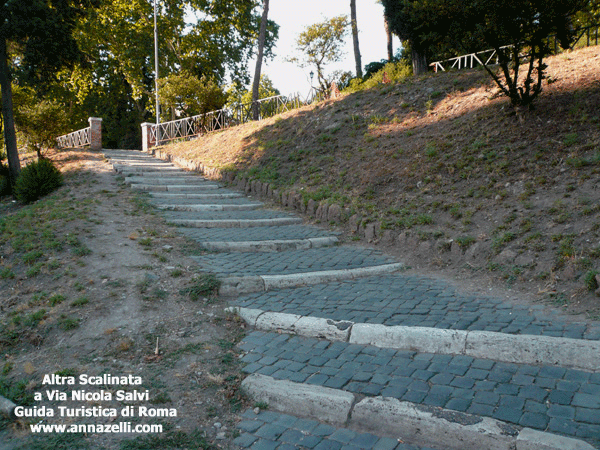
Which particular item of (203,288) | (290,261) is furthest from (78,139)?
(203,288)

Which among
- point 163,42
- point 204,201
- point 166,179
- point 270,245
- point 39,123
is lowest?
point 270,245

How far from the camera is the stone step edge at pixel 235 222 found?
8062 mm

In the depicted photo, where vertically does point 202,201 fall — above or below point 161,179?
below

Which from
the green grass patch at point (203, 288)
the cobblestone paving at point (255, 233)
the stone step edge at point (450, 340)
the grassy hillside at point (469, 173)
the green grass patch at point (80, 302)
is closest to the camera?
the stone step edge at point (450, 340)

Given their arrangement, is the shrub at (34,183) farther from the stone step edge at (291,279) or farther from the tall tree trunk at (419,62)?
the tall tree trunk at (419,62)

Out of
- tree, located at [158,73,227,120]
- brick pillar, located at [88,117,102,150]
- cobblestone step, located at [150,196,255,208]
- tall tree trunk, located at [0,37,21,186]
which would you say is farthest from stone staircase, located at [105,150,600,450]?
brick pillar, located at [88,117,102,150]

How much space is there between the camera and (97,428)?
302 centimetres

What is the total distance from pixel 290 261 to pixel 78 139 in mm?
21185

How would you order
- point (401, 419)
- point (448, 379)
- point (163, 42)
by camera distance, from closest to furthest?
1. point (401, 419)
2. point (448, 379)
3. point (163, 42)

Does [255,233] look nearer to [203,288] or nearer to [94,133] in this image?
[203,288]

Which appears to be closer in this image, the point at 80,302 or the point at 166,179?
the point at 80,302

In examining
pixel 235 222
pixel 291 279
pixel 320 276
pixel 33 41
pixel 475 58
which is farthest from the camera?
pixel 475 58

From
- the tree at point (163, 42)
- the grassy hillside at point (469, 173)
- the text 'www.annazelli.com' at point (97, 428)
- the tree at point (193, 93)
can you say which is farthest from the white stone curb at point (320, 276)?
the tree at point (163, 42)

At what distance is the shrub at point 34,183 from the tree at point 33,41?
122 centimetres
